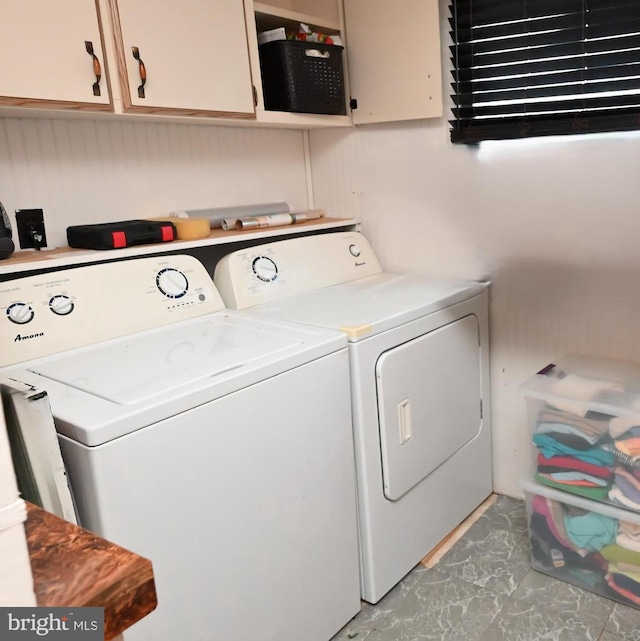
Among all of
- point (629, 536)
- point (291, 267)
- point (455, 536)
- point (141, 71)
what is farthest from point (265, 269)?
point (629, 536)

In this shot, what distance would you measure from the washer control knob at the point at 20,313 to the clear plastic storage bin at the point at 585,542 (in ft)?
5.03

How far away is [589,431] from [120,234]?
4.87ft

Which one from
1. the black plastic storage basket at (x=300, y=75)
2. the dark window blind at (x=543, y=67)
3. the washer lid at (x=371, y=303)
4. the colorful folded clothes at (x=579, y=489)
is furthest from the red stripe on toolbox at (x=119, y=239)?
the colorful folded clothes at (x=579, y=489)

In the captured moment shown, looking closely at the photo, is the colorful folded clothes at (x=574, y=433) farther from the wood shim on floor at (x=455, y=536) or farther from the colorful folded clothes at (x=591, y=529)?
the wood shim on floor at (x=455, y=536)

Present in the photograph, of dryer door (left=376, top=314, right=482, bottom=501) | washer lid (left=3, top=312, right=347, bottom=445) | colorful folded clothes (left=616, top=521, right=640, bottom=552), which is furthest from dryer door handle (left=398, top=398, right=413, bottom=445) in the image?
colorful folded clothes (left=616, top=521, right=640, bottom=552)

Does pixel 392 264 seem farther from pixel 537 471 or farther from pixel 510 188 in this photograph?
pixel 537 471

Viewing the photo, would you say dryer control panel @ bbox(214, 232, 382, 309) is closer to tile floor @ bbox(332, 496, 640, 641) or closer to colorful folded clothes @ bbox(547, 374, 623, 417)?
colorful folded clothes @ bbox(547, 374, 623, 417)

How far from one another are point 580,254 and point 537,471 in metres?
0.72

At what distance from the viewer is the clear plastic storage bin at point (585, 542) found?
175 centimetres

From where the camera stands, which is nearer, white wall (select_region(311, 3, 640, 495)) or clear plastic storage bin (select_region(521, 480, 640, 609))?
clear plastic storage bin (select_region(521, 480, 640, 609))

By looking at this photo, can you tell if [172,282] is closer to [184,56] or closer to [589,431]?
[184,56]

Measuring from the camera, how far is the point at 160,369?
1383 millimetres

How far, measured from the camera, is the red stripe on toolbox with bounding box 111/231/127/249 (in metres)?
1.75

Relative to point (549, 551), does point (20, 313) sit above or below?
above
